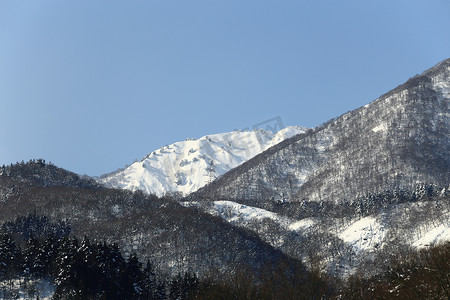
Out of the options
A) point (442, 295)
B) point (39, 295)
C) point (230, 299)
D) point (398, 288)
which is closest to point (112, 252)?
point (39, 295)

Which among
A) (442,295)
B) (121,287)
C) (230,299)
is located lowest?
(442,295)

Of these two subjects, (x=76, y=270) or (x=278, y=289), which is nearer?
(x=278, y=289)

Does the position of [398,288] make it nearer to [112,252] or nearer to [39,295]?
[112,252]

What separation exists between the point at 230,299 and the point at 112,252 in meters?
56.9

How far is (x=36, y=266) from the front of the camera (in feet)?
455

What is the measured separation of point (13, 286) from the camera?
13538cm

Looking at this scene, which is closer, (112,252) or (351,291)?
(351,291)

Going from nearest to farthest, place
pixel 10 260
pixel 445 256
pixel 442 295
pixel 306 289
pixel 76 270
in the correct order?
pixel 442 295 < pixel 445 256 < pixel 306 289 < pixel 76 270 < pixel 10 260

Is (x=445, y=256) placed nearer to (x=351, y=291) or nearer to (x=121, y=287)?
(x=351, y=291)

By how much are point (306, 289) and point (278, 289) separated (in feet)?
25.5

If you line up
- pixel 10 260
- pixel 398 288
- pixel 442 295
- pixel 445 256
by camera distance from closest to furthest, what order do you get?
pixel 442 295 → pixel 445 256 → pixel 398 288 → pixel 10 260

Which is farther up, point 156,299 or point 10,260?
point 10,260

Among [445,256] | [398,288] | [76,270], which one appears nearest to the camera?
[445,256]

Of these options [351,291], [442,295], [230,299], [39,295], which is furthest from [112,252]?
[442,295]
